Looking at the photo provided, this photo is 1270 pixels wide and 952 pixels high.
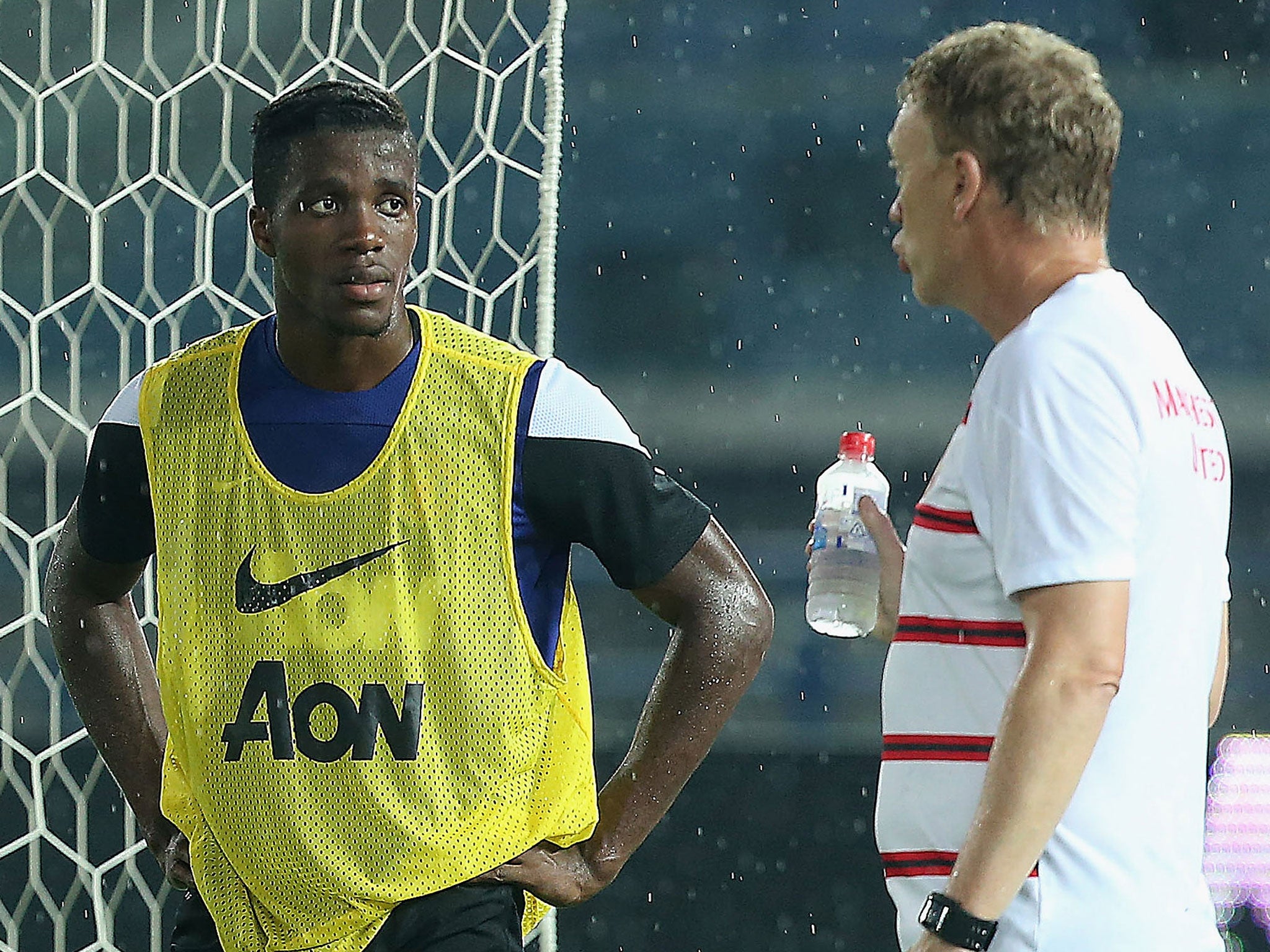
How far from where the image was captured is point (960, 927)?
102 centimetres

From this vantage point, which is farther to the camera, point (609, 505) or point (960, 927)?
Answer: point (609, 505)

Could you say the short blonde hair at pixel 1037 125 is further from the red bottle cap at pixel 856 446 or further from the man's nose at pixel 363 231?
the man's nose at pixel 363 231

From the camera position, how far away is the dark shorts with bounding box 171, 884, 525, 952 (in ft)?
4.52

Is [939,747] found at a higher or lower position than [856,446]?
lower

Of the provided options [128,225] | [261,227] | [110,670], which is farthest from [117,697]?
[128,225]

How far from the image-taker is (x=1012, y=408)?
1.06 m

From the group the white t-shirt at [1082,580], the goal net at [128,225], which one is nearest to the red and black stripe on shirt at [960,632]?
the white t-shirt at [1082,580]

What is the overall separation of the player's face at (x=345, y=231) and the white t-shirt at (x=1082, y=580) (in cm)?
56

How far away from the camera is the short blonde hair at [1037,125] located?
1.13 m

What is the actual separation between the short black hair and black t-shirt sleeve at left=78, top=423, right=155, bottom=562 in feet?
0.86

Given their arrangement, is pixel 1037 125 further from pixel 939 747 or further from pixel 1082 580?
pixel 939 747

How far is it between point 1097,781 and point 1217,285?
2.72 m

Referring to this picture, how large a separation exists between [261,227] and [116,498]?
0.29 metres

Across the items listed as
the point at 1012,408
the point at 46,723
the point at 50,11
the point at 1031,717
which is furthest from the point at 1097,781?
the point at 50,11
